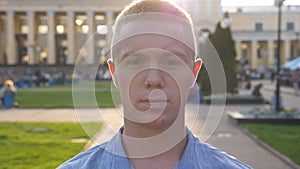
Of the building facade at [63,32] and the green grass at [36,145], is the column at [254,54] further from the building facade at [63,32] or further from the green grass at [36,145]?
the green grass at [36,145]

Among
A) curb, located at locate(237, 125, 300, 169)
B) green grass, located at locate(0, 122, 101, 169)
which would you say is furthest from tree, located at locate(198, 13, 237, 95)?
green grass, located at locate(0, 122, 101, 169)

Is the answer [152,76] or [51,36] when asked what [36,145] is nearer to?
[152,76]

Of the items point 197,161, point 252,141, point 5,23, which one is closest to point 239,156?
point 252,141

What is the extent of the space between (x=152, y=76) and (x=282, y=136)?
9.54 meters

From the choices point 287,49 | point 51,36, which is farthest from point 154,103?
point 287,49

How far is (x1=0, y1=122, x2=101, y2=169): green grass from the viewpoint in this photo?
6754 mm

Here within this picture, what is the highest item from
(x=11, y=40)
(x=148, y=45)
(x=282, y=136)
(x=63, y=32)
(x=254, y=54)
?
→ (x=148, y=45)

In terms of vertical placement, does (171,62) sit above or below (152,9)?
below

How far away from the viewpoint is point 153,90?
44.4 inches

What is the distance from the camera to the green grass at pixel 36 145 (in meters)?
6.75

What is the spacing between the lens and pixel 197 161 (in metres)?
1.23

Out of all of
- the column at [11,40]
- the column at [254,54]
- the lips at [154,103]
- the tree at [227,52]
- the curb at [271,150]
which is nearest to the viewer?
the lips at [154,103]

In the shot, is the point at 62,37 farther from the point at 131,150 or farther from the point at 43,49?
the point at 131,150

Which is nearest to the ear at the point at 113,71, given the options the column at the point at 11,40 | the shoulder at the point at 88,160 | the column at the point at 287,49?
the shoulder at the point at 88,160
